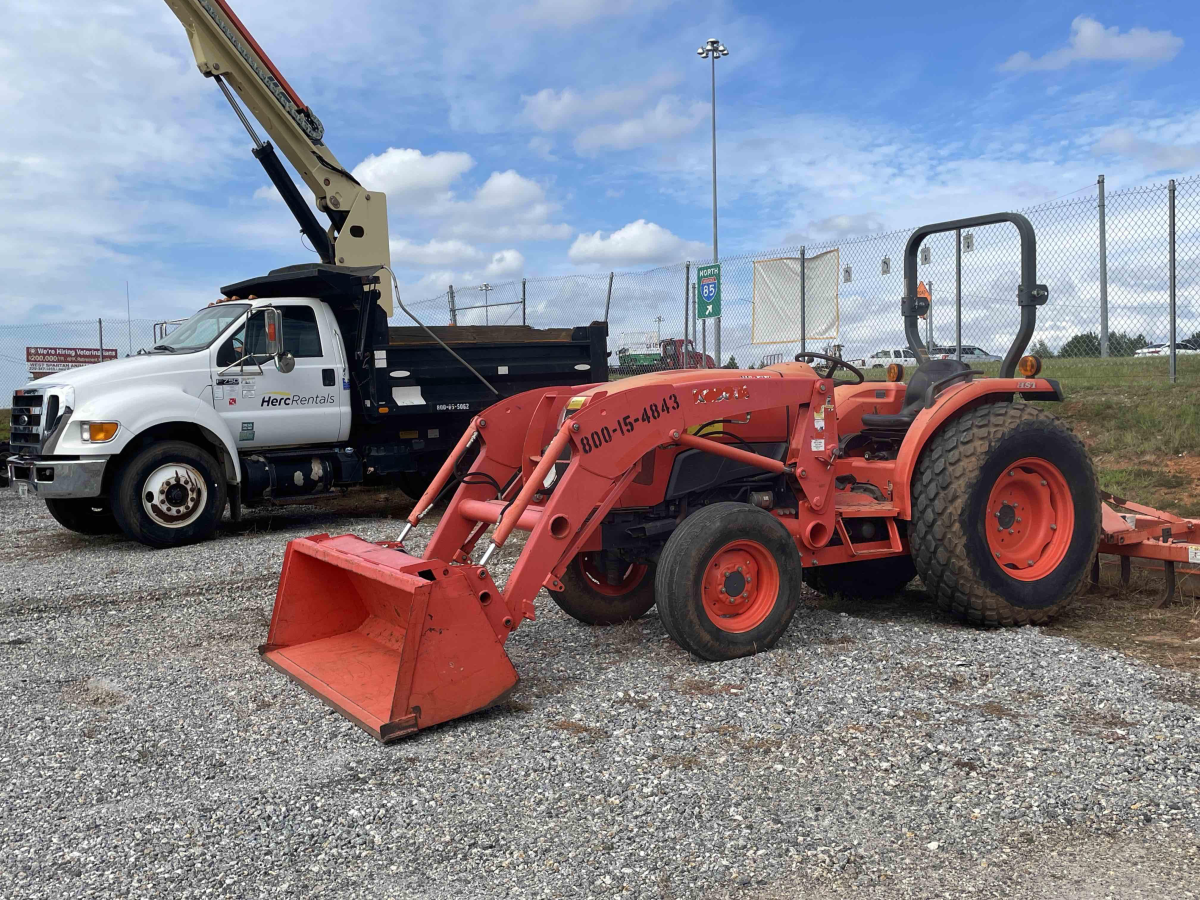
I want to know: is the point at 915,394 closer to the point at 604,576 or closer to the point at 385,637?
the point at 604,576

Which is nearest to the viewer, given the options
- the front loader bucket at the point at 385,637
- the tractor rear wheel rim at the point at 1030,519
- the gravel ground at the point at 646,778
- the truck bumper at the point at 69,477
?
the gravel ground at the point at 646,778

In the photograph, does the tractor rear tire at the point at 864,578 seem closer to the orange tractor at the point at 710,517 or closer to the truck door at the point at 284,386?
the orange tractor at the point at 710,517

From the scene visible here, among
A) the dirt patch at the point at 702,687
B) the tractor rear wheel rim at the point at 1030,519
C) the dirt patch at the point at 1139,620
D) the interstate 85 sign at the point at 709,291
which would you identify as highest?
the interstate 85 sign at the point at 709,291

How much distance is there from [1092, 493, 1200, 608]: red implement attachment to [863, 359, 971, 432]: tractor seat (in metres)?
1.25

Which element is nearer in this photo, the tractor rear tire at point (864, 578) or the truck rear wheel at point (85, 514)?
the tractor rear tire at point (864, 578)

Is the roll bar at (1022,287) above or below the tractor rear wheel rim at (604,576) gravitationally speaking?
above

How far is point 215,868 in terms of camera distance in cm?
298

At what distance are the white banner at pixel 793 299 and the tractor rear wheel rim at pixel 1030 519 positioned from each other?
721cm

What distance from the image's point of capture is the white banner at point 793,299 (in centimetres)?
1270

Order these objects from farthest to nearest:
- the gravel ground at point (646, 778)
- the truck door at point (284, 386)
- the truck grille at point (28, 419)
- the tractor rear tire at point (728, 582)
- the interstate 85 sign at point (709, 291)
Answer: the interstate 85 sign at point (709, 291) → the truck door at point (284, 386) → the truck grille at point (28, 419) → the tractor rear tire at point (728, 582) → the gravel ground at point (646, 778)

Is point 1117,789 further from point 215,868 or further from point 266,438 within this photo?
point 266,438

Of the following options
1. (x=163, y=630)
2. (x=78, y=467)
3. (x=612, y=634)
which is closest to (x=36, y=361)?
(x=78, y=467)

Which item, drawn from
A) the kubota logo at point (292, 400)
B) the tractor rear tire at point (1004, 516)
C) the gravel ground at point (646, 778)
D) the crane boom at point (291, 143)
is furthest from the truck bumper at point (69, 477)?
the tractor rear tire at point (1004, 516)

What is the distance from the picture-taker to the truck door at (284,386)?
387 inches
